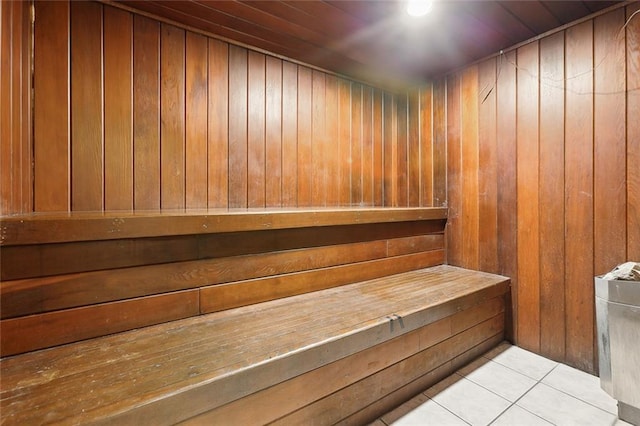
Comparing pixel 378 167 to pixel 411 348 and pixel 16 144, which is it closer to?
pixel 411 348

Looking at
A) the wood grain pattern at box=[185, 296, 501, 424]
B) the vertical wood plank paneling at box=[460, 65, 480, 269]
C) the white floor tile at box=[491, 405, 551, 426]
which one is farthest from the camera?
the vertical wood plank paneling at box=[460, 65, 480, 269]

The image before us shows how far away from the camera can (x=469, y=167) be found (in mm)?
2408

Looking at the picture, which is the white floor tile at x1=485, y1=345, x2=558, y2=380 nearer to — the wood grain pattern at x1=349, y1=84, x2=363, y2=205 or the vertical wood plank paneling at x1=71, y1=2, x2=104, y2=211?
the wood grain pattern at x1=349, y1=84, x2=363, y2=205

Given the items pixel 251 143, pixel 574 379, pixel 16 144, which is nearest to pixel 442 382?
pixel 574 379

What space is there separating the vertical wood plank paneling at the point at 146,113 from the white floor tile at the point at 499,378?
2.25m

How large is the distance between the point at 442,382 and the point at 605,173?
160cm

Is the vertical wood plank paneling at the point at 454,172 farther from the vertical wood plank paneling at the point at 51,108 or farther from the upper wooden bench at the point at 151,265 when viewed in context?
the vertical wood plank paneling at the point at 51,108

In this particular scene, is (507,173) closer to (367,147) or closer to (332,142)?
(367,147)

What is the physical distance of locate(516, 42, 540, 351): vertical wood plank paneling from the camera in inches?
79.4

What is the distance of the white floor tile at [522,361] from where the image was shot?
183 cm

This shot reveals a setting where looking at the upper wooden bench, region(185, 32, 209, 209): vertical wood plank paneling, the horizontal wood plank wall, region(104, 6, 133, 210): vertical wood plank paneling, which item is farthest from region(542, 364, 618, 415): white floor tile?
region(104, 6, 133, 210): vertical wood plank paneling

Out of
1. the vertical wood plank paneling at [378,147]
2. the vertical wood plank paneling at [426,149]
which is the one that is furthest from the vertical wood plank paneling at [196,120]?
the vertical wood plank paneling at [426,149]

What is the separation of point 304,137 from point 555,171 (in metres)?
1.80

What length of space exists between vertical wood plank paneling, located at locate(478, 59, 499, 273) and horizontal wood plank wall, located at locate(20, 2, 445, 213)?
37 centimetres
